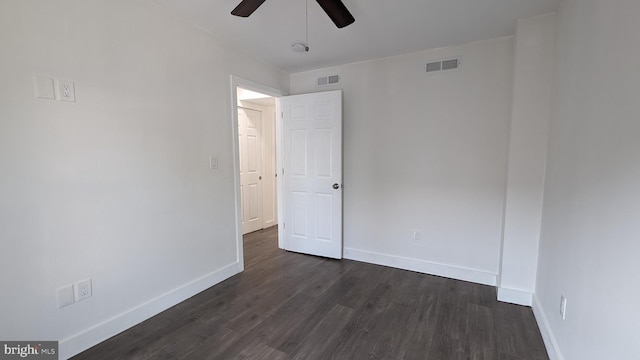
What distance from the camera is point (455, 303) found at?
2.57 metres

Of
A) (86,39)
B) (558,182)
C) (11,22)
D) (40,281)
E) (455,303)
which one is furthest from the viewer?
(455,303)

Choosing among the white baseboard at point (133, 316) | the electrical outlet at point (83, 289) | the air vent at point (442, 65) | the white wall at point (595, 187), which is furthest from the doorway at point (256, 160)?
the white wall at point (595, 187)

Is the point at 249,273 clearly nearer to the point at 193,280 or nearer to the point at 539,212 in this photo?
the point at 193,280

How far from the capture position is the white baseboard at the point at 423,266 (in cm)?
296

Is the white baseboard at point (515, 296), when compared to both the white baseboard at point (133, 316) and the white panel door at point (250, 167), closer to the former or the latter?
the white baseboard at point (133, 316)

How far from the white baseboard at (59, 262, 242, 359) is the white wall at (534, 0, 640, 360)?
283 cm

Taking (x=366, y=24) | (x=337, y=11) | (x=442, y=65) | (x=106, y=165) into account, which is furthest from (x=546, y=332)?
(x=106, y=165)

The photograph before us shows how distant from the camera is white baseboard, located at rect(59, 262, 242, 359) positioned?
187 centimetres

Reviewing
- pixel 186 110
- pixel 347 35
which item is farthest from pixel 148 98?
pixel 347 35

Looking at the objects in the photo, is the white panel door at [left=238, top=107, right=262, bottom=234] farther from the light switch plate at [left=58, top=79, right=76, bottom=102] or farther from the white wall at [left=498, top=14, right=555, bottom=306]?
the white wall at [left=498, top=14, right=555, bottom=306]

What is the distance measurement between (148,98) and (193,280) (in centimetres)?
169

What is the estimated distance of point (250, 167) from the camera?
4.79m

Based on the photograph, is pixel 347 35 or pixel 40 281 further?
pixel 347 35

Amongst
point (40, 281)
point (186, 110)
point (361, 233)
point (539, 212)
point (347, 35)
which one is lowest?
point (361, 233)
